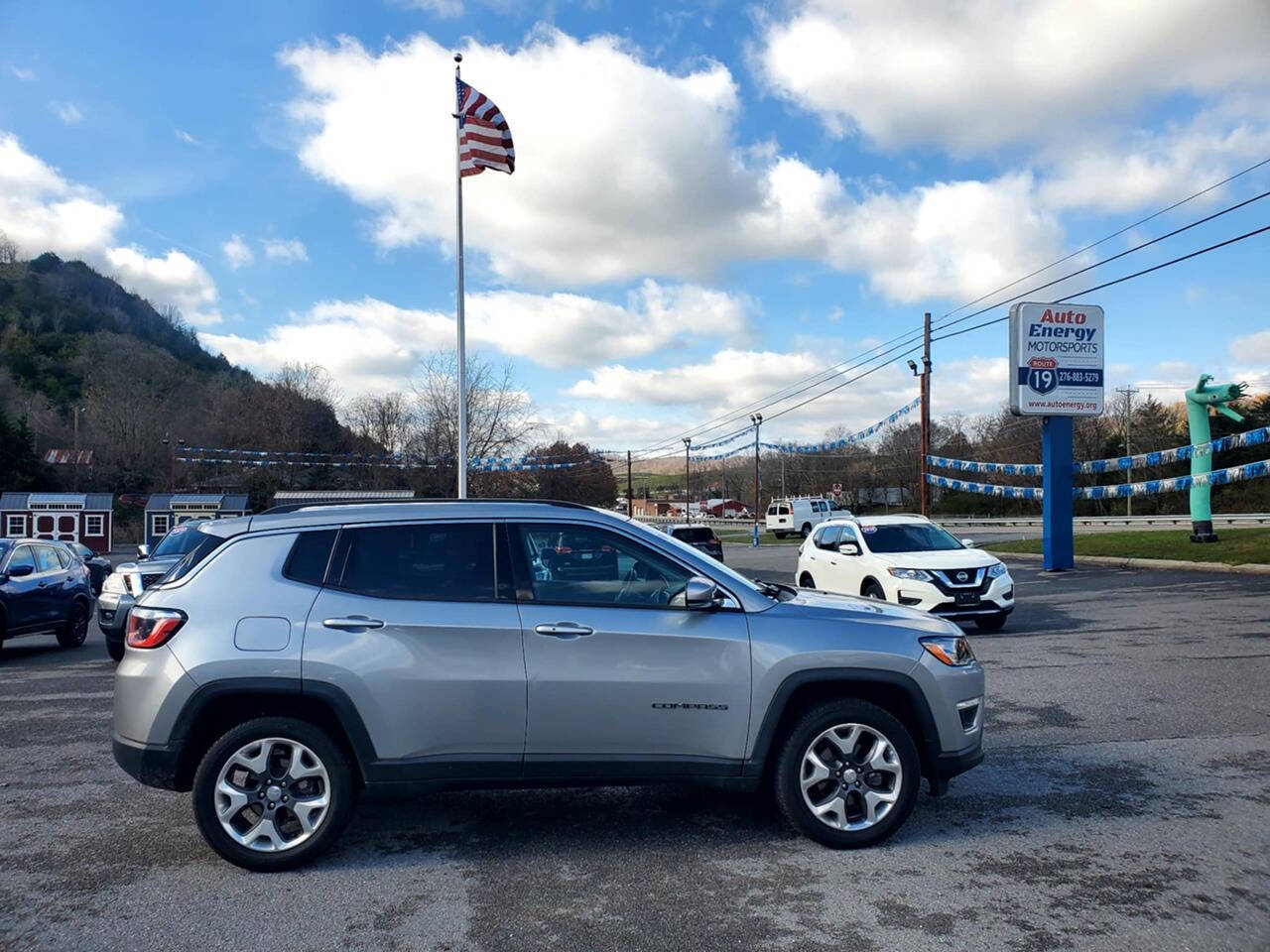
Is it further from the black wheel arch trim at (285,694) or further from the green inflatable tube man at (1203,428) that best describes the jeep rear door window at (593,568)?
the green inflatable tube man at (1203,428)

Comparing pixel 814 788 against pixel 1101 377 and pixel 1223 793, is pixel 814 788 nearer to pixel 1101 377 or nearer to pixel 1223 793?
pixel 1223 793

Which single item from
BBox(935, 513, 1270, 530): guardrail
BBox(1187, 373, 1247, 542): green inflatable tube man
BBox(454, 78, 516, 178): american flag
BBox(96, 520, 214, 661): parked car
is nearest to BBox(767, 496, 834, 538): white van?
BBox(935, 513, 1270, 530): guardrail

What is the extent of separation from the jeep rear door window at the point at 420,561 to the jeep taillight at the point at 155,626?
2.57ft

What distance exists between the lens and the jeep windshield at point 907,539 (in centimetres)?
1395

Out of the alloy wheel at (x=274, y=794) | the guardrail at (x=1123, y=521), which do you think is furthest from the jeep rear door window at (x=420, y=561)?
the guardrail at (x=1123, y=521)

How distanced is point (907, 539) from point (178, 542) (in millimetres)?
10820

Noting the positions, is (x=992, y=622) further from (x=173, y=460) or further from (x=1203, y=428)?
(x=173, y=460)

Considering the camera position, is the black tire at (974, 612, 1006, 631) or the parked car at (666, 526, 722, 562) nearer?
the black tire at (974, 612, 1006, 631)

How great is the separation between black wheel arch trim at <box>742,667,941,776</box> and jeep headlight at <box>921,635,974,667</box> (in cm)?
23

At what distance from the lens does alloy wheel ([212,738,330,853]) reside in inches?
180

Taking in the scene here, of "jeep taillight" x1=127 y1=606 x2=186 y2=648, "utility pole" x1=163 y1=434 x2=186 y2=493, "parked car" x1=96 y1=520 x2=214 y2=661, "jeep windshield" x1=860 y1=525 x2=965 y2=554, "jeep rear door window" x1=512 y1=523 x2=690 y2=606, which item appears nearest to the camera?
"jeep taillight" x1=127 y1=606 x2=186 y2=648

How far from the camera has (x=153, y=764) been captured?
4.61m

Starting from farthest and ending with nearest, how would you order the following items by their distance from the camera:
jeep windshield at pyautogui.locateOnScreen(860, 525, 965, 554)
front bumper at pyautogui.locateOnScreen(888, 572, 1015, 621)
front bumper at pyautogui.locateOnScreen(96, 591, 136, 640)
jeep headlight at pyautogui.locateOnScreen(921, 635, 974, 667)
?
1. jeep windshield at pyautogui.locateOnScreen(860, 525, 965, 554)
2. front bumper at pyautogui.locateOnScreen(888, 572, 1015, 621)
3. front bumper at pyautogui.locateOnScreen(96, 591, 136, 640)
4. jeep headlight at pyautogui.locateOnScreen(921, 635, 974, 667)

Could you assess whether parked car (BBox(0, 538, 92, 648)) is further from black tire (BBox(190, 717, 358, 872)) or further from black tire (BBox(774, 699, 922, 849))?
black tire (BBox(774, 699, 922, 849))
